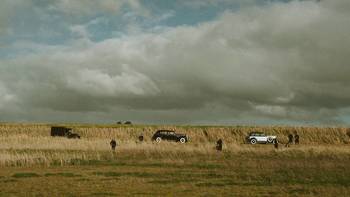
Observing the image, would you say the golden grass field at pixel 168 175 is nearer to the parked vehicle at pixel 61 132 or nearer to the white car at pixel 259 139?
the white car at pixel 259 139

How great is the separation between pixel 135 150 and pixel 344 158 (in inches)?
682

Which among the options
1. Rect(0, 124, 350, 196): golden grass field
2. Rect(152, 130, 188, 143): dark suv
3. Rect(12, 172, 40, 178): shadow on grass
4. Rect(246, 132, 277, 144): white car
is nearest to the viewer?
Rect(0, 124, 350, 196): golden grass field

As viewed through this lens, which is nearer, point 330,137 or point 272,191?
point 272,191

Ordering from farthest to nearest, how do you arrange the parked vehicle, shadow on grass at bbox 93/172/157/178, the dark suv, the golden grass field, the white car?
the parked vehicle, the white car, the dark suv, shadow on grass at bbox 93/172/157/178, the golden grass field

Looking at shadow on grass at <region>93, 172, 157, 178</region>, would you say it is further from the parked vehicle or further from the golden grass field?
the parked vehicle

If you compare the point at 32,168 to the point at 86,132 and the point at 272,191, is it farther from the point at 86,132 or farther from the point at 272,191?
the point at 86,132

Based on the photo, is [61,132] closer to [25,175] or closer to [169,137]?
[169,137]

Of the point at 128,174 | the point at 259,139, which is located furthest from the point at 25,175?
the point at 259,139

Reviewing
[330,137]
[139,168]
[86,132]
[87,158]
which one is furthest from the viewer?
[86,132]

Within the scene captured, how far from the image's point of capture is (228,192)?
60.5 feet

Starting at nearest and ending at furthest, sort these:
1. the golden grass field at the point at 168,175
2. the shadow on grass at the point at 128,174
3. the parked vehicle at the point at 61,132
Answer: the golden grass field at the point at 168,175
the shadow on grass at the point at 128,174
the parked vehicle at the point at 61,132

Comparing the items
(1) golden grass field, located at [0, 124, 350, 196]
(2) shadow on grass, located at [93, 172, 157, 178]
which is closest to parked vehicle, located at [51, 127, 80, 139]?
(1) golden grass field, located at [0, 124, 350, 196]

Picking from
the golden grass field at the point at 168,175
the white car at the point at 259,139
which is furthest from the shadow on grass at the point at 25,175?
the white car at the point at 259,139

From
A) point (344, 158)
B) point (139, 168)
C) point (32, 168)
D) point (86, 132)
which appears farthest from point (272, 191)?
point (86, 132)
